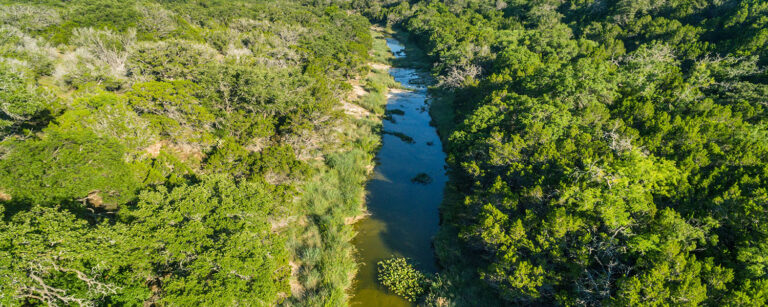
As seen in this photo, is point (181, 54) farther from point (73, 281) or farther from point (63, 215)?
point (73, 281)

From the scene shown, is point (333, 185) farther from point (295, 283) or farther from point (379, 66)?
point (379, 66)

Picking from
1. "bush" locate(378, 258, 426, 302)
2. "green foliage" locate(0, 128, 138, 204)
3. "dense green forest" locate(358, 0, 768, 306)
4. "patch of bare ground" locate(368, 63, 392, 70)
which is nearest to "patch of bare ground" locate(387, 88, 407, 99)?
"patch of bare ground" locate(368, 63, 392, 70)

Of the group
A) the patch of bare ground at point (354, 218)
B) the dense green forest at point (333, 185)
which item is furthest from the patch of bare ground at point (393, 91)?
the patch of bare ground at point (354, 218)

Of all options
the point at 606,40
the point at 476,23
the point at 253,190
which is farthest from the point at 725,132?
the point at 476,23

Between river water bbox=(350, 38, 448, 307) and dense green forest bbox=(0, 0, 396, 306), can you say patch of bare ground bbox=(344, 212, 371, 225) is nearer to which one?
dense green forest bbox=(0, 0, 396, 306)

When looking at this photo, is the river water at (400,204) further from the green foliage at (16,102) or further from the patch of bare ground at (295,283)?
the green foliage at (16,102)
